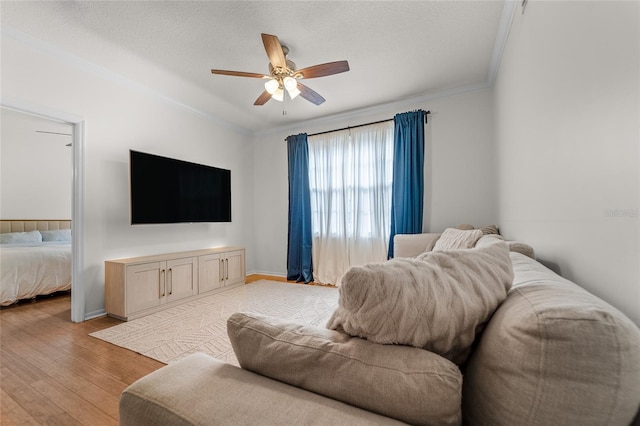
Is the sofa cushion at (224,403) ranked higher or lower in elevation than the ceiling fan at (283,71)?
lower

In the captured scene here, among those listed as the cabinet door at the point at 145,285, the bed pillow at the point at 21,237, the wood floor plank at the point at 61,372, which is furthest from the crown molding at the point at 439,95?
the bed pillow at the point at 21,237

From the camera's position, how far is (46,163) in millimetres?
5254

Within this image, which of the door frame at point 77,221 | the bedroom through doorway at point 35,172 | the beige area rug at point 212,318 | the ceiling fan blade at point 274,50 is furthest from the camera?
the bedroom through doorway at point 35,172

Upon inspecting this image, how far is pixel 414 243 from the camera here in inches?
127

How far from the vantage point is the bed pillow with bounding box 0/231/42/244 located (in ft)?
14.5

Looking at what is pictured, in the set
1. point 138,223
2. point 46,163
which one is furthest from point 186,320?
point 46,163

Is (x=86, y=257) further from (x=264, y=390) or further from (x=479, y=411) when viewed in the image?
(x=479, y=411)

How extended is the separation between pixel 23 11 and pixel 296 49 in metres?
2.14

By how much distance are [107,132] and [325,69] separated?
8.25 feet

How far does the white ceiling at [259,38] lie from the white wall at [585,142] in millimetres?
812

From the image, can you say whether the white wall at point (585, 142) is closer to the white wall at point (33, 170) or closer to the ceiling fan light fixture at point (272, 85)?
the ceiling fan light fixture at point (272, 85)

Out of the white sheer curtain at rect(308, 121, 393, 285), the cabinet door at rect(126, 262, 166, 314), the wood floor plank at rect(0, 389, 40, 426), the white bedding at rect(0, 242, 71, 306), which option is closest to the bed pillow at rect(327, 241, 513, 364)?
the wood floor plank at rect(0, 389, 40, 426)

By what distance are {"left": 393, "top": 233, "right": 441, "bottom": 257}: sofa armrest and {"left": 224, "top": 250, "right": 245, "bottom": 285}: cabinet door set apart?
2.37m

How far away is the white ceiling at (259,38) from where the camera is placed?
6.98 feet
